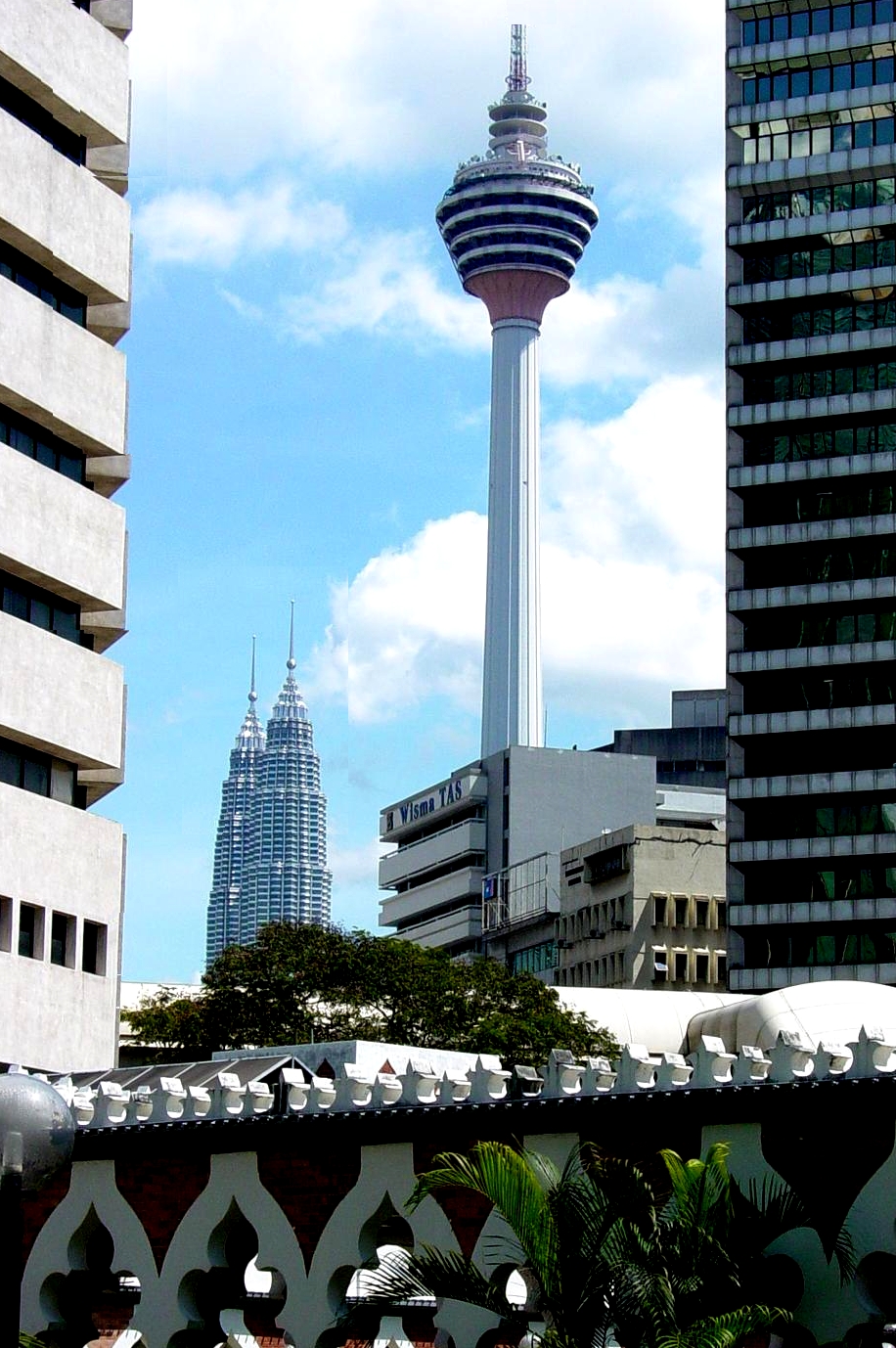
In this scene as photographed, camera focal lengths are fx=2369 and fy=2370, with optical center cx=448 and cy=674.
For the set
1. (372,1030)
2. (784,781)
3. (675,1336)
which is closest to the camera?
(675,1336)

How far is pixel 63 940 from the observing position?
73812 mm

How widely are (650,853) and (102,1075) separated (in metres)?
116

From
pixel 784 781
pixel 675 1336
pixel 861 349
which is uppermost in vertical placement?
pixel 861 349

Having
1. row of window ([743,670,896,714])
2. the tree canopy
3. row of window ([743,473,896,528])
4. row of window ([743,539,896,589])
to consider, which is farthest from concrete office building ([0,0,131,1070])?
row of window ([743,539,896,589])

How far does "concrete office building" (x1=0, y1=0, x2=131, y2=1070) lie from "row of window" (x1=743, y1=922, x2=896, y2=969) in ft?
168

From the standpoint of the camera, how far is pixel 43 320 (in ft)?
246

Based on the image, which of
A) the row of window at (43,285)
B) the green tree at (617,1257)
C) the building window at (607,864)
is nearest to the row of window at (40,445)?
the row of window at (43,285)

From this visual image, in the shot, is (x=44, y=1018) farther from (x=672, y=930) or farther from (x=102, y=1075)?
(x=672, y=930)

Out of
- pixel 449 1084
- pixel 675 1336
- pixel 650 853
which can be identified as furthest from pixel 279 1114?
pixel 650 853

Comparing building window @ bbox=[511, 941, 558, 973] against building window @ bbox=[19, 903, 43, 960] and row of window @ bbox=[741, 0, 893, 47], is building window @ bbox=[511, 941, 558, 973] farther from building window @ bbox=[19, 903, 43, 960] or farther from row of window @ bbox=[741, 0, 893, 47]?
building window @ bbox=[19, 903, 43, 960]

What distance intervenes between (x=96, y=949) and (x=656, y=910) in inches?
3736

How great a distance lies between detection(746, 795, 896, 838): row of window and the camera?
121062mm

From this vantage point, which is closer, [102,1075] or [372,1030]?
[102,1075]

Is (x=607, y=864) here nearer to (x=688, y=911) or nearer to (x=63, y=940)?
(x=688, y=911)
